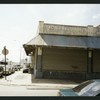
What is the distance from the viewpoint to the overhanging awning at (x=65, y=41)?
2373 centimetres

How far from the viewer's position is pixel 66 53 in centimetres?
2505

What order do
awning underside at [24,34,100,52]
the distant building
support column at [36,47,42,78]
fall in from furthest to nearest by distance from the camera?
the distant building
support column at [36,47,42,78]
awning underside at [24,34,100,52]

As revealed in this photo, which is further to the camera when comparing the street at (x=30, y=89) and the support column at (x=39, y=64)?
the support column at (x=39, y=64)

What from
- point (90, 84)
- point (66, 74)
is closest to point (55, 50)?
A: point (66, 74)

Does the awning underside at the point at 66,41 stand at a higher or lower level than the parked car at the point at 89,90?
higher

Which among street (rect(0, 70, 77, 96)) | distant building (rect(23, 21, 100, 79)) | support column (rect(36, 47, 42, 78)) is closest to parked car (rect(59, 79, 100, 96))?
street (rect(0, 70, 77, 96))

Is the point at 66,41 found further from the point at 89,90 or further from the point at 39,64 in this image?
the point at 89,90

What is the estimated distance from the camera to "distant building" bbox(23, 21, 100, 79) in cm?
2425

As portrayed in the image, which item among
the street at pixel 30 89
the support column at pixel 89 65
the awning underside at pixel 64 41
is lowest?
the street at pixel 30 89

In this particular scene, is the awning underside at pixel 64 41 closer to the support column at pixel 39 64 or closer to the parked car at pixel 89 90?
the support column at pixel 39 64

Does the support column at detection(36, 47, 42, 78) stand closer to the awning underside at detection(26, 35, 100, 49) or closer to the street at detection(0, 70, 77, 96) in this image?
the awning underside at detection(26, 35, 100, 49)

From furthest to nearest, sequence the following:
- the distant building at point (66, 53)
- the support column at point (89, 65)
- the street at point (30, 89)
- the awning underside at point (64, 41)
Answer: the support column at point (89, 65)
the distant building at point (66, 53)
the awning underside at point (64, 41)
the street at point (30, 89)

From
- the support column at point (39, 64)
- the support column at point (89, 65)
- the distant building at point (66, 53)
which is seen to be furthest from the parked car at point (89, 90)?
the support column at point (89, 65)

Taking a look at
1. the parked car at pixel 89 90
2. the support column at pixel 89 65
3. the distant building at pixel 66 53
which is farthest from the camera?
the support column at pixel 89 65
